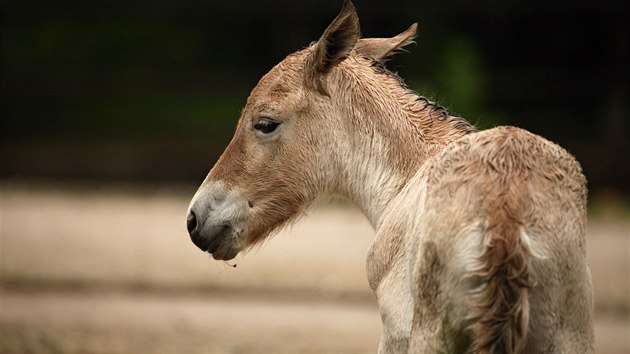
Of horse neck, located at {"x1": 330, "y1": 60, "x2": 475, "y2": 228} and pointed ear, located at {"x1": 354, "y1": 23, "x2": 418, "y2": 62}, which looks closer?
horse neck, located at {"x1": 330, "y1": 60, "x2": 475, "y2": 228}

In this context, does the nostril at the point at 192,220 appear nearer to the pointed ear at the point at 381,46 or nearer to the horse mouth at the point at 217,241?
the horse mouth at the point at 217,241

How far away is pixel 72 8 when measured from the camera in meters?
15.4

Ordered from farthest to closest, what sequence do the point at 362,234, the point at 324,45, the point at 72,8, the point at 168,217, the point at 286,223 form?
the point at 72,8
the point at 168,217
the point at 362,234
the point at 286,223
the point at 324,45

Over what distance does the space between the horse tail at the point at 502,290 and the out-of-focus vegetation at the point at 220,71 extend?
32.9 feet

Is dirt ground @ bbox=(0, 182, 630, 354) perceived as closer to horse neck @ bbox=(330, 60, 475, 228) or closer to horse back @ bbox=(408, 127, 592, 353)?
horse neck @ bbox=(330, 60, 475, 228)

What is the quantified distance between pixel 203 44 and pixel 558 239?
1363 cm

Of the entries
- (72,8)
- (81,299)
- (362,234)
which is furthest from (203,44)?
(81,299)

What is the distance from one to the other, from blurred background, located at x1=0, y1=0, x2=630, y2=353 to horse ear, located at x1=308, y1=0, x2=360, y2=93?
3666mm

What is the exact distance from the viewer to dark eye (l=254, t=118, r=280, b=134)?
4469 mm

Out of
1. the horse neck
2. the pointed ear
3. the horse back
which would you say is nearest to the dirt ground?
the horse neck

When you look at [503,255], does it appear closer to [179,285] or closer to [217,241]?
[217,241]

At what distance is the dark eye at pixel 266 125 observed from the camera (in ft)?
14.7

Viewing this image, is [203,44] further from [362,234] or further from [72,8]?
[362,234]

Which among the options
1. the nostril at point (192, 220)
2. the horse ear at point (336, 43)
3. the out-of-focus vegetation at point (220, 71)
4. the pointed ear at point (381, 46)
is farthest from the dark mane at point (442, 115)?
the out-of-focus vegetation at point (220, 71)
